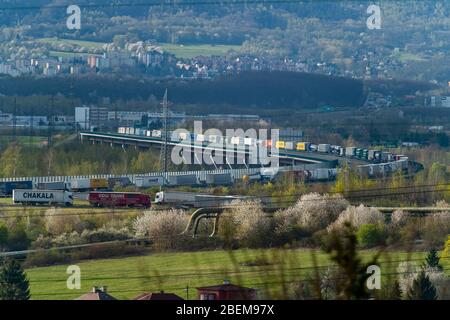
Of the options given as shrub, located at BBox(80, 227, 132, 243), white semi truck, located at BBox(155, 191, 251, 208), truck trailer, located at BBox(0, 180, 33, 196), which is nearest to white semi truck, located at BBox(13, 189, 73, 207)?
truck trailer, located at BBox(0, 180, 33, 196)

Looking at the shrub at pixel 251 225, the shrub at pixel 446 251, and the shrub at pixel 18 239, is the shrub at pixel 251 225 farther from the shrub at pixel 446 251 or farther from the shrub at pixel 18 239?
the shrub at pixel 18 239

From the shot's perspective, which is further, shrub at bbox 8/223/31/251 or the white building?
the white building

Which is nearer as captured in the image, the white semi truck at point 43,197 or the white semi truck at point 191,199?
the white semi truck at point 191,199

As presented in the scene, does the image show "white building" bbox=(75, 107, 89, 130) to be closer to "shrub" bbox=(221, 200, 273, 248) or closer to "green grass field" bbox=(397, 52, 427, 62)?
"shrub" bbox=(221, 200, 273, 248)

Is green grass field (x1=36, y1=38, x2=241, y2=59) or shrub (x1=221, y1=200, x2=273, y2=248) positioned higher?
green grass field (x1=36, y1=38, x2=241, y2=59)

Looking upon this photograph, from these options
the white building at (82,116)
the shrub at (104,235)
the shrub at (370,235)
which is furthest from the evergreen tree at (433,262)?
the white building at (82,116)
